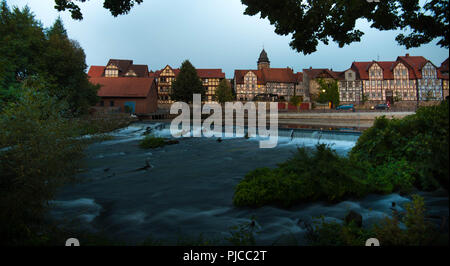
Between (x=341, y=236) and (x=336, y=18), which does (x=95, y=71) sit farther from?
(x=341, y=236)

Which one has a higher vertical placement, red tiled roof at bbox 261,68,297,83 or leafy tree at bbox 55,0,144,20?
red tiled roof at bbox 261,68,297,83

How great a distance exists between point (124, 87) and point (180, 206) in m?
49.6

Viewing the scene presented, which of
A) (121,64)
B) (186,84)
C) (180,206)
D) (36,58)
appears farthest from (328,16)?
(121,64)

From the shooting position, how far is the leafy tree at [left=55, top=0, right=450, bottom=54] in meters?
5.75

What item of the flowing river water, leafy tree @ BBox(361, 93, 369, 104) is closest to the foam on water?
the flowing river water

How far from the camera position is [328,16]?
6164 millimetres

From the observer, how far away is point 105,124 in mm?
29609

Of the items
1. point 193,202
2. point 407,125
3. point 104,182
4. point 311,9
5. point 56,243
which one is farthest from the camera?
point 104,182

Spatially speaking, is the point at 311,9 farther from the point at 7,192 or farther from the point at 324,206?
the point at 7,192

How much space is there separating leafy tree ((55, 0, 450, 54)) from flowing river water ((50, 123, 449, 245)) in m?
3.64

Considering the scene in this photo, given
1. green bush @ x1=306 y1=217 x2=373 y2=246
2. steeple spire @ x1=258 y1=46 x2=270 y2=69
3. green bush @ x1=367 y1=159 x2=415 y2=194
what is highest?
steeple spire @ x1=258 y1=46 x2=270 y2=69

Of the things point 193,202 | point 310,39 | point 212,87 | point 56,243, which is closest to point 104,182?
point 193,202

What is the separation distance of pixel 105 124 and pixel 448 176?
102 ft

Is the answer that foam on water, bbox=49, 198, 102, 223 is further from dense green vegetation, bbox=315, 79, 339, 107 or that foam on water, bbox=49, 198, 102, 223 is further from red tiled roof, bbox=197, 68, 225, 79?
red tiled roof, bbox=197, 68, 225, 79
